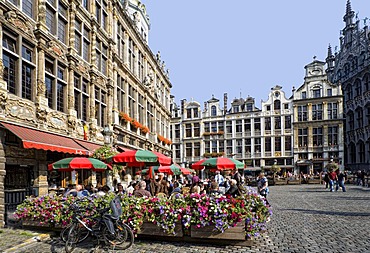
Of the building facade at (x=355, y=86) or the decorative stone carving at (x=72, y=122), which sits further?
the building facade at (x=355, y=86)

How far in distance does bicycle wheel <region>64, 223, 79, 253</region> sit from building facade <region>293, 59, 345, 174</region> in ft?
149

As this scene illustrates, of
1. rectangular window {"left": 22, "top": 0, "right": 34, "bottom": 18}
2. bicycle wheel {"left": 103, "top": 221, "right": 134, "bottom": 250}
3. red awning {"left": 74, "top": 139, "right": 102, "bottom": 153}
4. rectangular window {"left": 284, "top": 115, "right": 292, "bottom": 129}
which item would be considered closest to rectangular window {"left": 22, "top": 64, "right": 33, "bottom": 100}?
rectangular window {"left": 22, "top": 0, "right": 34, "bottom": 18}

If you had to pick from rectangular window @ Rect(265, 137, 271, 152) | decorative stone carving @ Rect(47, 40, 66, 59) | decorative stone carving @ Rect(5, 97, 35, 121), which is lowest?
rectangular window @ Rect(265, 137, 271, 152)

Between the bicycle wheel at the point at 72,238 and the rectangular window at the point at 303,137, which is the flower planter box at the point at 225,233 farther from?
the rectangular window at the point at 303,137

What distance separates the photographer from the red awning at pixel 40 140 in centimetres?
1061

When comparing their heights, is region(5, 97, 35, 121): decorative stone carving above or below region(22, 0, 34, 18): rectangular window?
below

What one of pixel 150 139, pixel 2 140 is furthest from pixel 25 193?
pixel 150 139

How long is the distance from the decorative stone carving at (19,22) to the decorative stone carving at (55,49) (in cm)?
131

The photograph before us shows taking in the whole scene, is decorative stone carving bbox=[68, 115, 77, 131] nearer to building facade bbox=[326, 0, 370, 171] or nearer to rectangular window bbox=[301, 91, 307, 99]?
building facade bbox=[326, 0, 370, 171]

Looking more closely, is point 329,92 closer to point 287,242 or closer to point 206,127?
point 206,127

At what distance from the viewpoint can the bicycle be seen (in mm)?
7051

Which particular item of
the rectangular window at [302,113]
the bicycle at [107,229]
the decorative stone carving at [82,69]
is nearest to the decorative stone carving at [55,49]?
the decorative stone carving at [82,69]

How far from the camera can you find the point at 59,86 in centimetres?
1595

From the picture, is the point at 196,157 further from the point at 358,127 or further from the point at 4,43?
the point at 4,43
